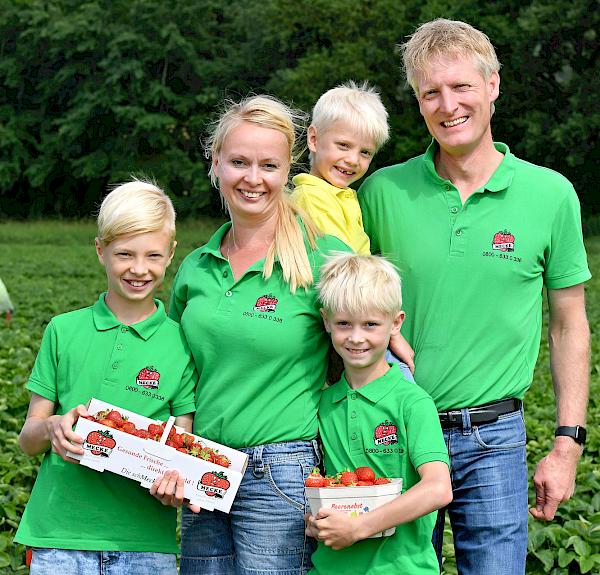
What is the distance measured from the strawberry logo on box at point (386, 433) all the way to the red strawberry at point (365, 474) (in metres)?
0.12

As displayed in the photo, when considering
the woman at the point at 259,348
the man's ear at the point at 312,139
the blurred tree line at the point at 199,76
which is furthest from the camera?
the blurred tree line at the point at 199,76

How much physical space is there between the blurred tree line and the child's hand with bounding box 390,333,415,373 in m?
34.4

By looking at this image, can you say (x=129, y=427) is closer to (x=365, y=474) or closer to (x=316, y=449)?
(x=316, y=449)

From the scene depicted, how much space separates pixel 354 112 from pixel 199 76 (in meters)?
46.4

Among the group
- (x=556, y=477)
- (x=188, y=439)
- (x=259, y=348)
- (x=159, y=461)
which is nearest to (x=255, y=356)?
(x=259, y=348)

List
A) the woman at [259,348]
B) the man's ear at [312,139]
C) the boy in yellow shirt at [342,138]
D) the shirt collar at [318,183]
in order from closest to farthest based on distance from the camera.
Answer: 1. the woman at [259,348]
2. the shirt collar at [318,183]
3. the boy in yellow shirt at [342,138]
4. the man's ear at [312,139]

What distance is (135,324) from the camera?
3732 millimetres

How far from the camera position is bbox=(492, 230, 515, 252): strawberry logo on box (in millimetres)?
3686

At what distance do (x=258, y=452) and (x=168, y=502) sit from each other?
323 millimetres

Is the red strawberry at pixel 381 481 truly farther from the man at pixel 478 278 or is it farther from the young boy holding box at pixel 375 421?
the man at pixel 478 278

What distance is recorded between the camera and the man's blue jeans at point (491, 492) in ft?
12.1

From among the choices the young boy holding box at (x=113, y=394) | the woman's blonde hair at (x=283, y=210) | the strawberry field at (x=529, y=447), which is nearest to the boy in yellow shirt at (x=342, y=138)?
the woman's blonde hair at (x=283, y=210)

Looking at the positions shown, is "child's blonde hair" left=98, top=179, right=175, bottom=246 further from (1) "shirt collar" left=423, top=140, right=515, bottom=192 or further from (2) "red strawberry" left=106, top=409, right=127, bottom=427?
(1) "shirt collar" left=423, top=140, right=515, bottom=192

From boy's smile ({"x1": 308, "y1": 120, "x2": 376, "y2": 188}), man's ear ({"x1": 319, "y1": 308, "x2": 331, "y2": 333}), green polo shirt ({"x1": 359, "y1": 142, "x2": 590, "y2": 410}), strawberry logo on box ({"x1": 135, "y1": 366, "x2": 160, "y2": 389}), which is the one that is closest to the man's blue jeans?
green polo shirt ({"x1": 359, "y1": 142, "x2": 590, "y2": 410})
